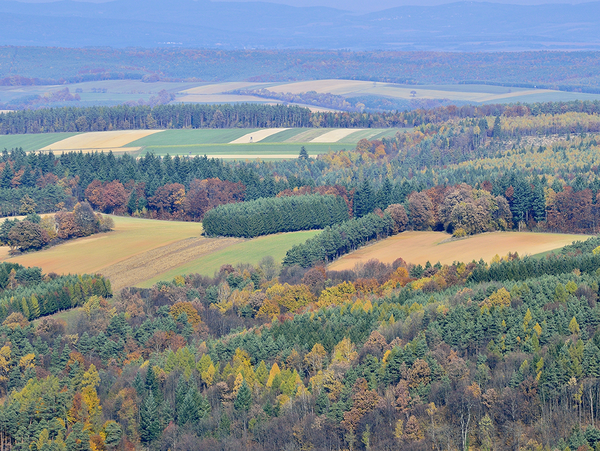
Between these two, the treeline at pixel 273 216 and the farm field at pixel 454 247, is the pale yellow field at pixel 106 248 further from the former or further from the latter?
the farm field at pixel 454 247

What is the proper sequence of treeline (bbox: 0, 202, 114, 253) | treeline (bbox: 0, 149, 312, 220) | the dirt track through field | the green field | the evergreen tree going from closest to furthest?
the evergreen tree → the dirt track through field → the green field → treeline (bbox: 0, 202, 114, 253) → treeline (bbox: 0, 149, 312, 220)

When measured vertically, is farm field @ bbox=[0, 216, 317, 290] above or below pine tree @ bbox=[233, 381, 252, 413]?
above

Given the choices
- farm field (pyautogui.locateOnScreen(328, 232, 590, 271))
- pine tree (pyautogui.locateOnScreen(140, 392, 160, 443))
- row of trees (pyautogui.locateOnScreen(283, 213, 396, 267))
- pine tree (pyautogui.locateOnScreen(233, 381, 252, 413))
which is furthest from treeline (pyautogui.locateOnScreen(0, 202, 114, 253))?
pine tree (pyautogui.locateOnScreen(233, 381, 252, 413))

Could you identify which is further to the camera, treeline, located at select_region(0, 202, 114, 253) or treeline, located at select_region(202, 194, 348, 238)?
treeline, located at select_region(202, 194, 348, 238)

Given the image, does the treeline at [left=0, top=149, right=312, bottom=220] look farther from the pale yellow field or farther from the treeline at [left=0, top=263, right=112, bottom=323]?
the treeline at [left=0, top=263, right=112, bottom=323]

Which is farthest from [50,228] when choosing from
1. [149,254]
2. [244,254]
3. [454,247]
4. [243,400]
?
[243,400]

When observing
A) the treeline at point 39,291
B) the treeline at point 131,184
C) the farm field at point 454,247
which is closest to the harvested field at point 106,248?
the treeline at point 39,291

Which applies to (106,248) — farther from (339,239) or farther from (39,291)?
(339,239)

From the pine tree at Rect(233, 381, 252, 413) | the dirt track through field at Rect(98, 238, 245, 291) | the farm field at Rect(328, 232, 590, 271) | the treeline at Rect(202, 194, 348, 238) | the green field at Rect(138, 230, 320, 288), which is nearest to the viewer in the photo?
the pine tree at Rect(233, 381, 252, 413)
